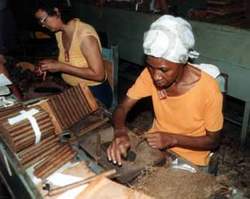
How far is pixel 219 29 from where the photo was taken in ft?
12.1

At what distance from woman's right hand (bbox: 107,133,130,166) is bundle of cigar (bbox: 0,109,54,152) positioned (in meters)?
0.45

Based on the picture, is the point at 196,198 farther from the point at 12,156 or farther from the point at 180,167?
the point at 12,156

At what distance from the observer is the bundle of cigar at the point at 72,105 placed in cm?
221

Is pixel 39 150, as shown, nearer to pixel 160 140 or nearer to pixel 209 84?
pixel 160 140

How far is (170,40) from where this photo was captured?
67.0 inches

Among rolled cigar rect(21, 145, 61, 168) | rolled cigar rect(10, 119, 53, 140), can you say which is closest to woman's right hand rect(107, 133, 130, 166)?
rolled cigar rect(21, 145, 61, 168)

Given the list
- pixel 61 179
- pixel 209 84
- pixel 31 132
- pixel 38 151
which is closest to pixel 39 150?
pixel 38 151

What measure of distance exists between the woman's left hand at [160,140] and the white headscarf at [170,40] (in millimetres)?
450

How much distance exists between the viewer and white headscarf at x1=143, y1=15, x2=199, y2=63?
5.59 feet

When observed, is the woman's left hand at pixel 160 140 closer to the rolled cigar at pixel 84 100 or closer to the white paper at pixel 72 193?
the white paper at pixel 72 193

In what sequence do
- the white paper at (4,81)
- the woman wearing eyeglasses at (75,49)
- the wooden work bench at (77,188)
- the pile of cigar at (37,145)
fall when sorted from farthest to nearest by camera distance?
the woman wearing eyeglasses at (75,49)
the white paper at (4,81)
the pile of cigar at (37,145)
the wooden work bench at (77,188)

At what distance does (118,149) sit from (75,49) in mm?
1484

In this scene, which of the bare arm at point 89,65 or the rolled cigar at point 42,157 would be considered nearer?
the rolled cigar at point 42,157

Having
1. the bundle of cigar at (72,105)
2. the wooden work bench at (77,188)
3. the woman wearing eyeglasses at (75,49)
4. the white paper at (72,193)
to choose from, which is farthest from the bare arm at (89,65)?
the white paper at (72,193)
